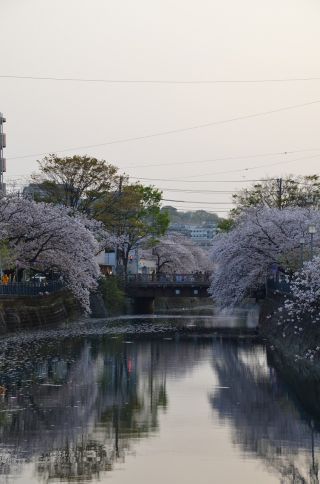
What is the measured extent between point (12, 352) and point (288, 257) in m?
22.8

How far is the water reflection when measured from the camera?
2558 centimetres

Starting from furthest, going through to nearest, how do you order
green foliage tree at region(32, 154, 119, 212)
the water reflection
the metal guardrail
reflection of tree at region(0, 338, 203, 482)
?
green foliage tree at region(32, 154, 119, 212) → the metal guardrail → reflection of tree at region(0, 338, 203, 482) → the water reflection

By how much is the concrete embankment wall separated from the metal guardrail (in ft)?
1.29

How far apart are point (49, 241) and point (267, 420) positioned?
153 ft

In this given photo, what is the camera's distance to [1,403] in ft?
113

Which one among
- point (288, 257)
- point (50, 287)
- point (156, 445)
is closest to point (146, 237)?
point (50, 287)

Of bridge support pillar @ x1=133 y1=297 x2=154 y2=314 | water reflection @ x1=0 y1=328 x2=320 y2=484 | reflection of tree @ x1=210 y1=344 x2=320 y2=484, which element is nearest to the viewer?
water reflection @ x1=0 y1=328 x2=320 y2=484

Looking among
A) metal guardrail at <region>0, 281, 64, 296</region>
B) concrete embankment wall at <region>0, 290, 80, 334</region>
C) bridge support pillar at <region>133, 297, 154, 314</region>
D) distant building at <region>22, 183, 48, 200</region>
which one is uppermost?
distant building at <region>22, 183, 48, 200</region>

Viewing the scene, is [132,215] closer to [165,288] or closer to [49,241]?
[165,288]

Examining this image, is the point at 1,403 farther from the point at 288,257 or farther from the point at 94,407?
the point at 288,257

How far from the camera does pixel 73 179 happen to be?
96.5 meters

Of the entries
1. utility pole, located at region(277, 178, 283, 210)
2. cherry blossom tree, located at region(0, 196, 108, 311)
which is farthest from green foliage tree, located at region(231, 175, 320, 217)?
cherry blossom tree, located at region(0, 196, 108, 311)

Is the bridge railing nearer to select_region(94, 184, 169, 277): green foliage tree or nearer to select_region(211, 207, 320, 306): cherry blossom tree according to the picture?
select_region(94, 184, 169, 277): green foliage tree

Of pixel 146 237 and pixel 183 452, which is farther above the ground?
pixel 146 237
